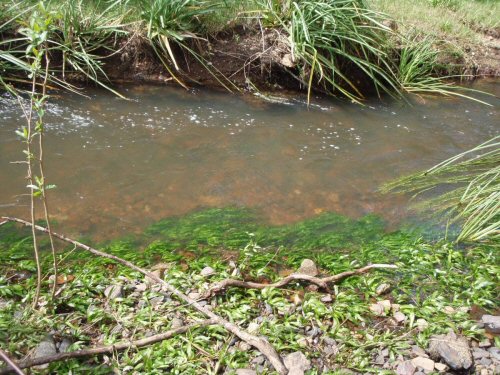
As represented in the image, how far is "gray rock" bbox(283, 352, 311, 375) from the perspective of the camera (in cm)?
180

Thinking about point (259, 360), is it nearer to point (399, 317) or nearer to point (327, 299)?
point (327, 299)

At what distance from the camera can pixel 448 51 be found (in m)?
5.73

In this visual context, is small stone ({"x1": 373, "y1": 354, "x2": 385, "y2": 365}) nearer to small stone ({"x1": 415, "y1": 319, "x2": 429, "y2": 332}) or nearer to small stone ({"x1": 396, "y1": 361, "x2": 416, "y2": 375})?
small stone ({"x1": 396, "y1": 361, "x2": 416, "y2": 375})

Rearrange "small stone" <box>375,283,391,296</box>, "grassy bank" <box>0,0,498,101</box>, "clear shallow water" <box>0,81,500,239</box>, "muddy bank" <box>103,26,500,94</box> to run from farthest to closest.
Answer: "muddy bank" <box>103,26,500,94</box>, "grassy bank" <box>0,0,498,101</box>, "clear shallow water" <box>0,81,500,239</box>, "small stone" <box>375,283,391,296</box>

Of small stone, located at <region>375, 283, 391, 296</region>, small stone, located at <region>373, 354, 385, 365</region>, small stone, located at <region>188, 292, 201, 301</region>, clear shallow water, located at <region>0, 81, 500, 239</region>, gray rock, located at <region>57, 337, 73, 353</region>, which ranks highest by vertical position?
clear shallow water, located at <region>0, 81, 500, 239</region>

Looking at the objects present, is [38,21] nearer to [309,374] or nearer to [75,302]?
[75,302]

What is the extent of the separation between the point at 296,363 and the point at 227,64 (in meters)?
3.66

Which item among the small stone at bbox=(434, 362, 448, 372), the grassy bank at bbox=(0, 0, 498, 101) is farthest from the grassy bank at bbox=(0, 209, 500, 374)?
the grassy bank at bbox=(0, 0, 498, 101)

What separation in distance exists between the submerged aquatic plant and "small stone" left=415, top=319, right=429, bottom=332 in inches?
28.8

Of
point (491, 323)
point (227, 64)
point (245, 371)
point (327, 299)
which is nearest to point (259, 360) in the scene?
point (245, 371)

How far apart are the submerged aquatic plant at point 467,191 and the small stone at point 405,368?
102 cm

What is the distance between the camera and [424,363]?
73.9 inches

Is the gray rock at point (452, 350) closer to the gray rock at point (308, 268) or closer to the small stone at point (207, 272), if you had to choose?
the gray rock at point (308, 268)

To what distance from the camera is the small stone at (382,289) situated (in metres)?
2.33
